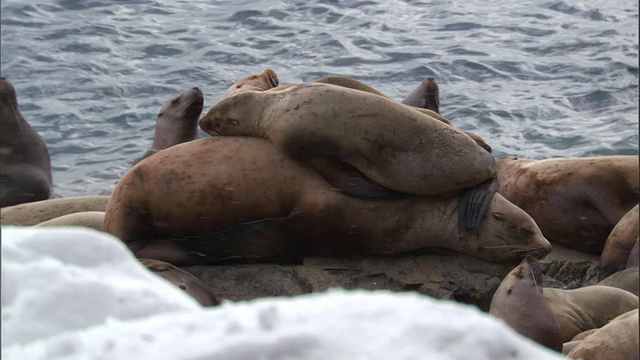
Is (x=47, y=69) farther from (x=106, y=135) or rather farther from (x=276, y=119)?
→ (x=276, y=119)

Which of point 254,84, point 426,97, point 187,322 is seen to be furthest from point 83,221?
point 187,322

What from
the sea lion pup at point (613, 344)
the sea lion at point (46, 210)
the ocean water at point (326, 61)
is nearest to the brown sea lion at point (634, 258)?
the sea lion pup at point (613, 344)

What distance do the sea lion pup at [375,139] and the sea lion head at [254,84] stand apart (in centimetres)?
54

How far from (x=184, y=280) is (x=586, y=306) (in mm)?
2140

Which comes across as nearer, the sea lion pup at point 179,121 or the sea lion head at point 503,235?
the sea lion head at point 503,235

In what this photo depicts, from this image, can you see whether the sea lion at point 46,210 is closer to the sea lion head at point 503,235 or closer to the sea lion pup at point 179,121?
the sea lion pup at point 179,121

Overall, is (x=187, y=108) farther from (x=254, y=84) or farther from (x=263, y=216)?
(x=263, y=216)

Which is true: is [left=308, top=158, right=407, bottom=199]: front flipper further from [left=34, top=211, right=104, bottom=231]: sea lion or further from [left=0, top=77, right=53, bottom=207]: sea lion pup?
[left=0, top=77, right=53, bottom=207]: sea lion pup

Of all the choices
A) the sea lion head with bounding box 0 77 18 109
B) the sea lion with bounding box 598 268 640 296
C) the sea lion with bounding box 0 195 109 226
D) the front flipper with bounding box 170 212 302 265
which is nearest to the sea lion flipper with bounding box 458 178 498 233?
the front flipper with bounding box 170 212 302 265

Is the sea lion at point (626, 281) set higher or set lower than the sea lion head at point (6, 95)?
higher

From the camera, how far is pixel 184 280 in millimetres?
4945

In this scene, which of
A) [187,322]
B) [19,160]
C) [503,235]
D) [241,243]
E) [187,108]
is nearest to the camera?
[187,322]

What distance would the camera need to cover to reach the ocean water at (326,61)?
11.1 metres

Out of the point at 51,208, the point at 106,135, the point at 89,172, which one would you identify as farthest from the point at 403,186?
the point at 106,135
